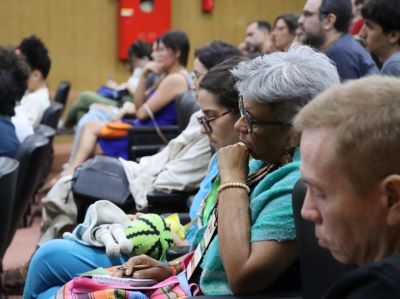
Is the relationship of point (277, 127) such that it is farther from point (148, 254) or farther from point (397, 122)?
point (397, 122)

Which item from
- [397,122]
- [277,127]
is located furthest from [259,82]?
[397,122]

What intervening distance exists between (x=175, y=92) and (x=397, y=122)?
14.6 ft

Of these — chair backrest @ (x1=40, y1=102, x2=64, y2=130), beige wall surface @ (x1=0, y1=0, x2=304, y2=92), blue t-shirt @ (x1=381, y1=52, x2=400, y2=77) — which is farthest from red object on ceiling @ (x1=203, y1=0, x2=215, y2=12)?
blue t-shirt @ (x1=381, y1=52, x2=400, y2=77)

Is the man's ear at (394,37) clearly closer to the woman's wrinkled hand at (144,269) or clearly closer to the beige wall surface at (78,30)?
the woman's wrinkled hand at (144,269)

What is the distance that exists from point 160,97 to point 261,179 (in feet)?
11.4

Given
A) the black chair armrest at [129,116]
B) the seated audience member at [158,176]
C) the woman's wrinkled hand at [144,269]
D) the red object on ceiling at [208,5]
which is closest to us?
the woman's wrinkled hand at [144,269]

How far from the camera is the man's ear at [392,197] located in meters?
1.18

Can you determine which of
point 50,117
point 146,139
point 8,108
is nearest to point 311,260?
point 8,108

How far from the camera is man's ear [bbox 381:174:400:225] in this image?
3.86ft

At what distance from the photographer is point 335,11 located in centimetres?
452

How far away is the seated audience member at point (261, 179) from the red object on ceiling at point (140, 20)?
790 centimetres

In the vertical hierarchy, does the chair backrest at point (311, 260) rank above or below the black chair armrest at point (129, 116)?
above

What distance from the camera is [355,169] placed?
3.93 ft

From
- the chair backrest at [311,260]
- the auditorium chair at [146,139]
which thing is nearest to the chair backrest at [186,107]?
the auditorium chair at [146,139]
